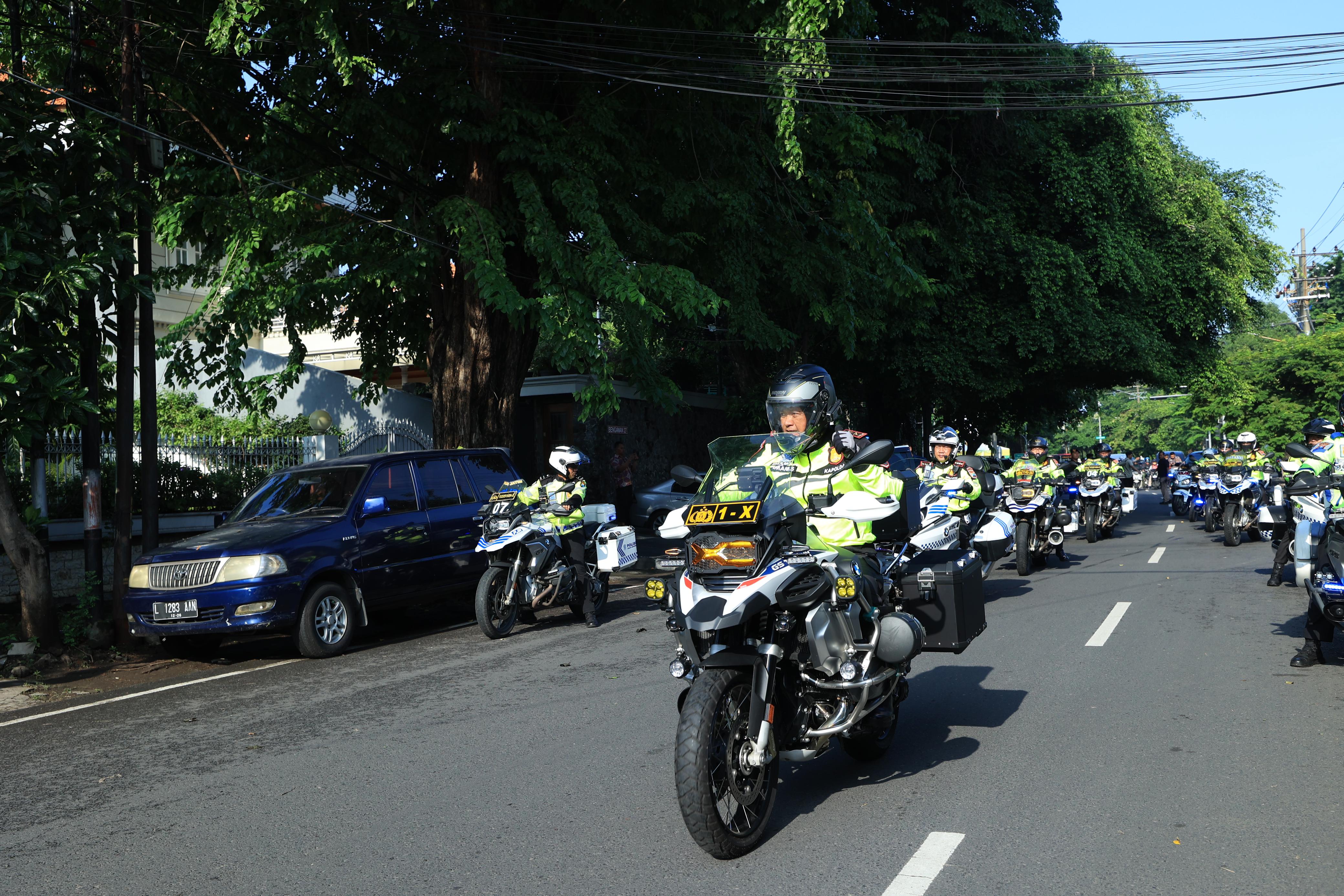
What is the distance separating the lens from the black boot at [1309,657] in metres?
7.98

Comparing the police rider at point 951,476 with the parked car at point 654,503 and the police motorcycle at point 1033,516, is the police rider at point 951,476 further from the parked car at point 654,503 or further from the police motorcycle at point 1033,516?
the parked car at point 654,503

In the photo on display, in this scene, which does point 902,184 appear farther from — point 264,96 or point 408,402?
point 264,96

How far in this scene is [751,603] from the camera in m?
4.50

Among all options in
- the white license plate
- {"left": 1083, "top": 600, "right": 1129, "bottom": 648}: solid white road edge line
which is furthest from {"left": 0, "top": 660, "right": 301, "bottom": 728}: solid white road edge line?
{"left": 1083, "top": 600, "right": 1129, "bottom": 648}: solid white road edge line

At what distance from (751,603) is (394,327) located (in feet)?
48.2

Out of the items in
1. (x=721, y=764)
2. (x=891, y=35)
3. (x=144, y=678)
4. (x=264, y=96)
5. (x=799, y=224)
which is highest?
(x=891, y=35)

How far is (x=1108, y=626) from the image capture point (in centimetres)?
1013

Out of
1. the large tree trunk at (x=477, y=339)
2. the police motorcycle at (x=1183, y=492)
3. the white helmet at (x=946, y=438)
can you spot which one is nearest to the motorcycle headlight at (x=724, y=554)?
the white helmet at (x=946, y=438)

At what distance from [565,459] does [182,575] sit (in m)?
3.68

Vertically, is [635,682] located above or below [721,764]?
below

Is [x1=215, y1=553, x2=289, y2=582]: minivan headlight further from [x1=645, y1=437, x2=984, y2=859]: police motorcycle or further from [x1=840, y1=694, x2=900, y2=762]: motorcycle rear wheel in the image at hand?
[x1=840, y1=694, x2=900, y2=762]: motorcycle rear wheel

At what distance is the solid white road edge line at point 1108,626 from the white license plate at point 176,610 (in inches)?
290

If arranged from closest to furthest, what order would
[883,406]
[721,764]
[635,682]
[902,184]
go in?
[721,764] < [635,682] < [902,184] < [883,406]

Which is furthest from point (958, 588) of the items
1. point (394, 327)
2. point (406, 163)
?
point (394, 327)
